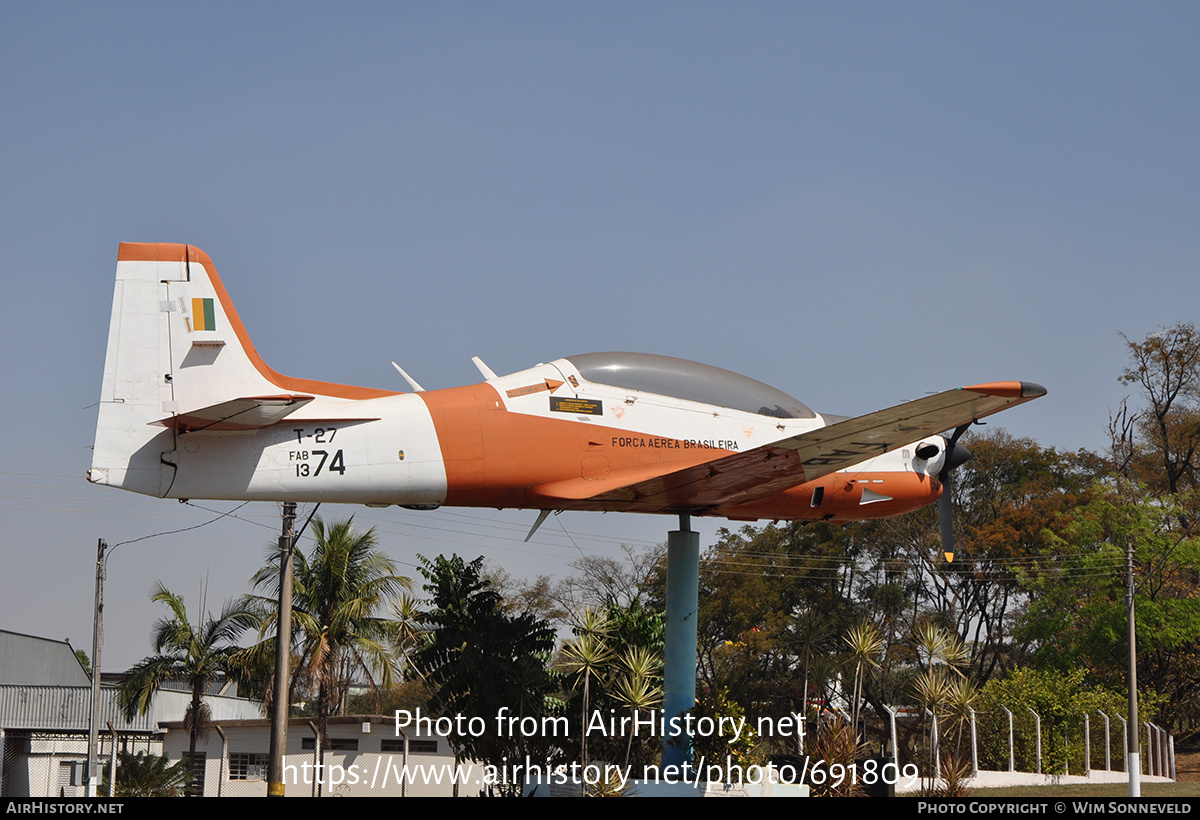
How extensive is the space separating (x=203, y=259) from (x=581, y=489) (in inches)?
238

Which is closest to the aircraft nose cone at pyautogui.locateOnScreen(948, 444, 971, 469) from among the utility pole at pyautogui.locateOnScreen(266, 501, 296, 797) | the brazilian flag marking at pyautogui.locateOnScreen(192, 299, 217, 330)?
the utility pole at pyautogui.locateOnScreen(266, 501, 296, 797)

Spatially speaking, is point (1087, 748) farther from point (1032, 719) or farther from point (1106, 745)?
point (1032, 719)

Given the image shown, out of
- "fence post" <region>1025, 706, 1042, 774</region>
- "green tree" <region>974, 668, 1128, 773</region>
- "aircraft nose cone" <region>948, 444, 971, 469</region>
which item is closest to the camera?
"aircraft nose cone" <region>948, 444, 971, 469</region>

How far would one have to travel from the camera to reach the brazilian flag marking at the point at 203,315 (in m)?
13.8

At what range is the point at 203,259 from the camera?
14.1 metres

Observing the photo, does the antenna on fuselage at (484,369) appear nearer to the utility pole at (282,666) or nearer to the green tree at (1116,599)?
the utility pole at (282,666)

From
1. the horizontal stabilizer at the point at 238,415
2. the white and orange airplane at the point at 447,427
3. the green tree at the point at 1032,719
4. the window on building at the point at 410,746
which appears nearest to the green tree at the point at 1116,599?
the green tree at the point at 1032,719

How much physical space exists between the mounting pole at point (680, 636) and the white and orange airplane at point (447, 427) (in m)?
1.07

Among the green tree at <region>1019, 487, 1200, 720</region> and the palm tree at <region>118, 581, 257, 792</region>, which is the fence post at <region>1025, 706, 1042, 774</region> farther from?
the palm tree at <region>118, 581, 257, 792</region>

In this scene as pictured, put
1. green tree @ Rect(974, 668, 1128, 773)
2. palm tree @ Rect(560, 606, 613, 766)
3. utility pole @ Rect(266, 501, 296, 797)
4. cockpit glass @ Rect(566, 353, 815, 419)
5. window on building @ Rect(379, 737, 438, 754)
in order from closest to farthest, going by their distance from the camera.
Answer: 1. cockpit glass @ Rect(566, 353, 815, 419)
2. utility pole @ Rect(266, 501, 296, 797)
3. palm tree @ Rect(560, 606, 613, 766)
4. green tree @ Rect(974, 668, 1128, 773)
5. window on building @ Rect(379, 737, 438, 754)

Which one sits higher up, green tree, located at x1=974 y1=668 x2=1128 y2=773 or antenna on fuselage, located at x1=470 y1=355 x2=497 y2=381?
antenna on fuselage, located at x1=470 y1=355 x2=497 y2=381

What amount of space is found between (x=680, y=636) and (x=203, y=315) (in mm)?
8618

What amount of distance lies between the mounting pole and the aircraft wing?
0.82 metres

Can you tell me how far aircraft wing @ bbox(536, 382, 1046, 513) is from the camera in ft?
41.7
